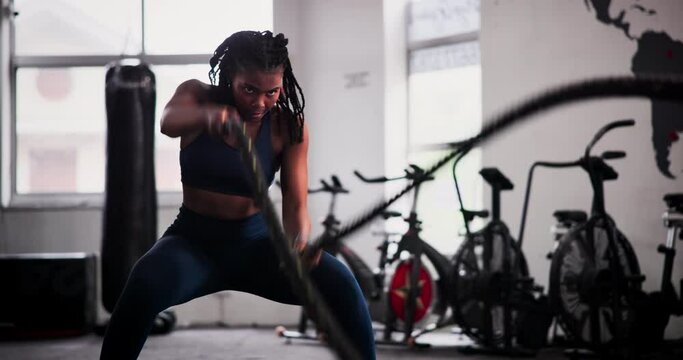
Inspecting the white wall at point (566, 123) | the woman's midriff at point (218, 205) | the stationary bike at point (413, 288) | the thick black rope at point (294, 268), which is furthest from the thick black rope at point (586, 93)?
the white wall at point (566, 123)

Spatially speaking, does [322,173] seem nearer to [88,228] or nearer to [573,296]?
[88,228]

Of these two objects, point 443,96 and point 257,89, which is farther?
point 443,96

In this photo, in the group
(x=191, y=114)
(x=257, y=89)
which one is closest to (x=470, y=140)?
(x=191, y=114)

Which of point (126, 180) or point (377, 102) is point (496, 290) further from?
point (126, 180)

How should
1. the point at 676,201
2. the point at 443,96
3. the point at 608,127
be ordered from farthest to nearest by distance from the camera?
the point at 443,96 → the point at 676,201 → the point at 608,127

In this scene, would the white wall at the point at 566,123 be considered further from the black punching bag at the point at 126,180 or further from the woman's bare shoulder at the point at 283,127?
the woman's bare shoulder at the point at 283,127

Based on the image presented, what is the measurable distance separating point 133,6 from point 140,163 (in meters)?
1.50

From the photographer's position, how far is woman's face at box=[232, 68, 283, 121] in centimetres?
190

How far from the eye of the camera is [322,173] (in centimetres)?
683

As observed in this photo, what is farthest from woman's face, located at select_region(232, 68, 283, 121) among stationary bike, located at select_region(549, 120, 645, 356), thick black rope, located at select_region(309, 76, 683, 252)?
stationary bike, located at select_region(549, 120, 645, 356)

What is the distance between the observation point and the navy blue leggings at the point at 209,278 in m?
1.85

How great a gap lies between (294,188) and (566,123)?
378 cm

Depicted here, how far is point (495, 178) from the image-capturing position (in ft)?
15.8

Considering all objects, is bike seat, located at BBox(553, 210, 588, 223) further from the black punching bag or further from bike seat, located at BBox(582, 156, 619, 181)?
the black punching bag
